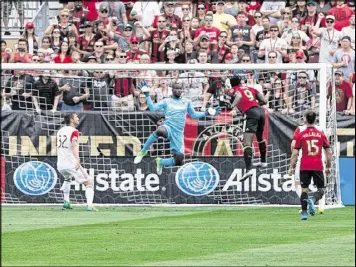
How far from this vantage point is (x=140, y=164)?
23.7 metres

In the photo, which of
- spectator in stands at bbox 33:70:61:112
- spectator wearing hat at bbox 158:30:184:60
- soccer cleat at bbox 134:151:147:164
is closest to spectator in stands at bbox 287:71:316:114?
soccer cleat at bbox 134:151:147:164

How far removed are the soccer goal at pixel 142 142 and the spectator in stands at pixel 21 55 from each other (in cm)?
153

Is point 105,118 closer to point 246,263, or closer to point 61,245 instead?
point 61,245

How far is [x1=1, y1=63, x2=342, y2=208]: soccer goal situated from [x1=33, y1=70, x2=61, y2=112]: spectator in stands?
23 millimetres

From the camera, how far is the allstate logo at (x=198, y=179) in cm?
2362

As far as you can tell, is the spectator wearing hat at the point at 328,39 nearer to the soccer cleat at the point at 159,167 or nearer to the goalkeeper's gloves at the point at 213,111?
the goalkeeper's gloves at the point at 213,111

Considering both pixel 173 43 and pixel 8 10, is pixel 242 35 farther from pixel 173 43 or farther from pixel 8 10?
pixel 8 10

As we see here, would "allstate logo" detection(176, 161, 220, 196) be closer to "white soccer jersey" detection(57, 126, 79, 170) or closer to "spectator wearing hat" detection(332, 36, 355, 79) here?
"white soccer jersey" detection(57, 126, 79, 170)

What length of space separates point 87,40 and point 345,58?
21.6ft

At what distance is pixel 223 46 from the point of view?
25984 mm

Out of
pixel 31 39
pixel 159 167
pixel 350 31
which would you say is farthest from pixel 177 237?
pixel 31 39

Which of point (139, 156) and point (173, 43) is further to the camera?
point (173, 43)

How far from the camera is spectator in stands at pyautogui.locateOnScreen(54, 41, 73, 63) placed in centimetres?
2594

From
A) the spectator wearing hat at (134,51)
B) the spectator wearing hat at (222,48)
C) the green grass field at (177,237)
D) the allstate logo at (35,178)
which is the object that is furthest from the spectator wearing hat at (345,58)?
the allstate logo at (35,178)
